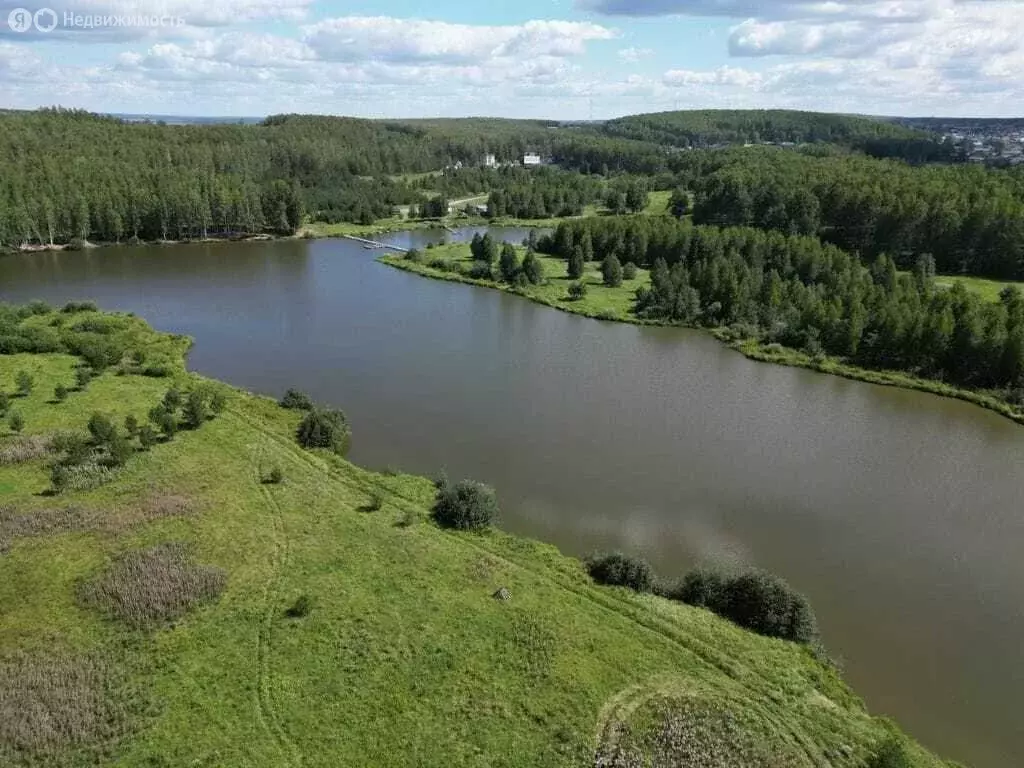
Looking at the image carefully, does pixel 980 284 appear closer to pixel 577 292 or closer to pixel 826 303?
pixel 826 303

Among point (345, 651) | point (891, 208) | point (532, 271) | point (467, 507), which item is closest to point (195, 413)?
point (467, 507)

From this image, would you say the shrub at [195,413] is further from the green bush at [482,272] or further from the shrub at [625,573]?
the green bush at [482,272]

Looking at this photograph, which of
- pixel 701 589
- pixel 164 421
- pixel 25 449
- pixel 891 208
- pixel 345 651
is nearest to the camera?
pixel 345 651

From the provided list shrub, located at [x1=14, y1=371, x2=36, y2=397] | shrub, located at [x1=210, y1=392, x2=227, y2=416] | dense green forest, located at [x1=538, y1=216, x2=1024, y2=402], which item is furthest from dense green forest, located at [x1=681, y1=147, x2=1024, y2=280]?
shrub, located at [x1=14, y1=371, x2=36, y2=397]

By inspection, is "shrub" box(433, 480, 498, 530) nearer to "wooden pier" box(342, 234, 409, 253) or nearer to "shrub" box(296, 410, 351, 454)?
"shrub" box(296, 410, 351, 454)

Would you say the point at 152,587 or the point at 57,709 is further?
the point at 152,587

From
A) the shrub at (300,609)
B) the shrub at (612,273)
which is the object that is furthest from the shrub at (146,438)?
the shrub at (612,273)

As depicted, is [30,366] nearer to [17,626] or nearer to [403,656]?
[17,626]

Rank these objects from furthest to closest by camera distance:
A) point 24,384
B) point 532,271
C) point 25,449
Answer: point 532,271
point 24,384
point 25,449
